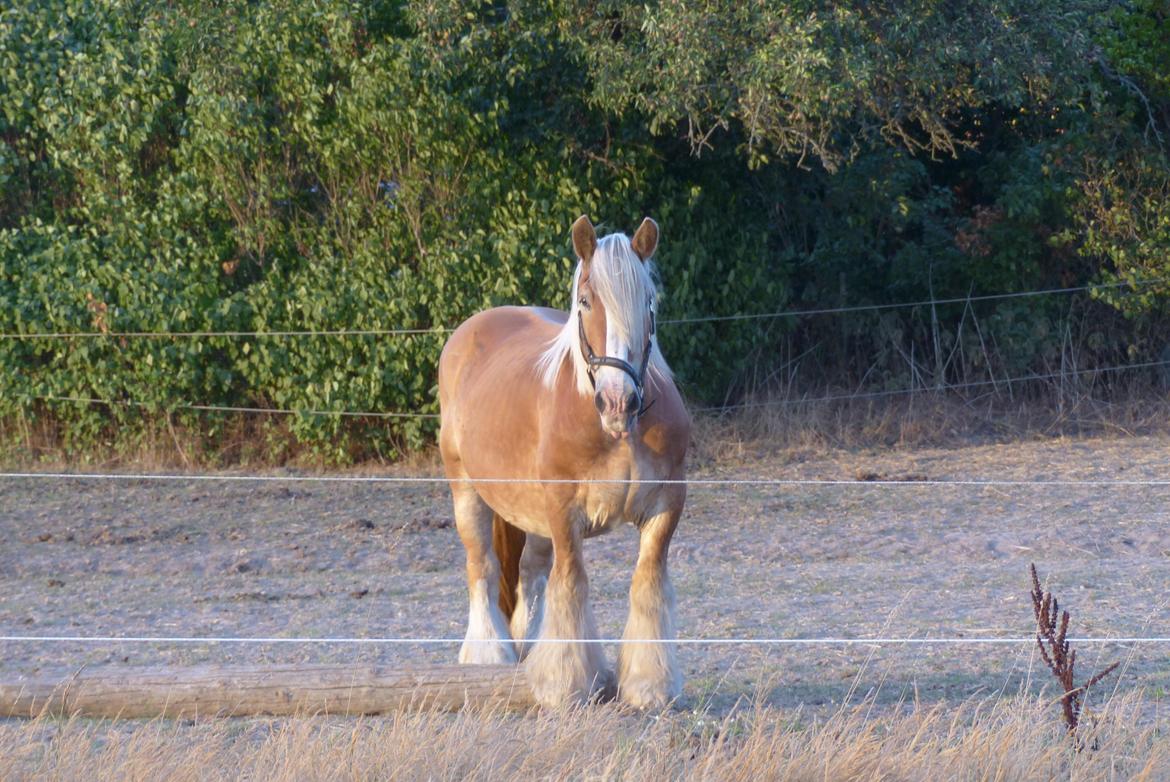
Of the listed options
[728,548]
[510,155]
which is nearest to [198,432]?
[510,155]

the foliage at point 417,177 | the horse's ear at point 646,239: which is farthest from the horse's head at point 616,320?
the foliage at point 417,177

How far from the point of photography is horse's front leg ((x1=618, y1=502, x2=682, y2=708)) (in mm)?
4664

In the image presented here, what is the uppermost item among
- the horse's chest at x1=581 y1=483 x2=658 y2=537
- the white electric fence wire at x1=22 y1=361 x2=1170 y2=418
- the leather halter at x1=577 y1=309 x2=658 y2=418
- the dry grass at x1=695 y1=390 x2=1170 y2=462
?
the leather halter at x1=577 y1=309 x2=658 y2=418

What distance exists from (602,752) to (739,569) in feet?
13.0

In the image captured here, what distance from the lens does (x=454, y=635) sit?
6.33 m

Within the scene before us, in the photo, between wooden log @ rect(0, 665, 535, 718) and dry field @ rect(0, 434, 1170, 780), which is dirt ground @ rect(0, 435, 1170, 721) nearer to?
dry field @ rect(0, 434, 1170, 780)

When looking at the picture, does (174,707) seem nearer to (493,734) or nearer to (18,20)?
(493,734)

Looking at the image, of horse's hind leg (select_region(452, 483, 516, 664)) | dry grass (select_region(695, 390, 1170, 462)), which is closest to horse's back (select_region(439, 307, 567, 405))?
horse's hind leg (select_region(452, 483, 516, 664))

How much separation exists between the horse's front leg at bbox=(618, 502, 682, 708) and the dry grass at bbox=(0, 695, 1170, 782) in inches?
15.9

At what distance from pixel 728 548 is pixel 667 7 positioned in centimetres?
364

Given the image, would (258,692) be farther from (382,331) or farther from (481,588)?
(382,331)

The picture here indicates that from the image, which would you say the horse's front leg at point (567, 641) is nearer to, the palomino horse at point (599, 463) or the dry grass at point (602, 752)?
the palomino horse at point (599, 463)

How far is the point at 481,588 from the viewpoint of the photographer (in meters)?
5.73

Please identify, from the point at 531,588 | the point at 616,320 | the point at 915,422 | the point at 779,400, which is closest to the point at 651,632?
the point at 616,320
